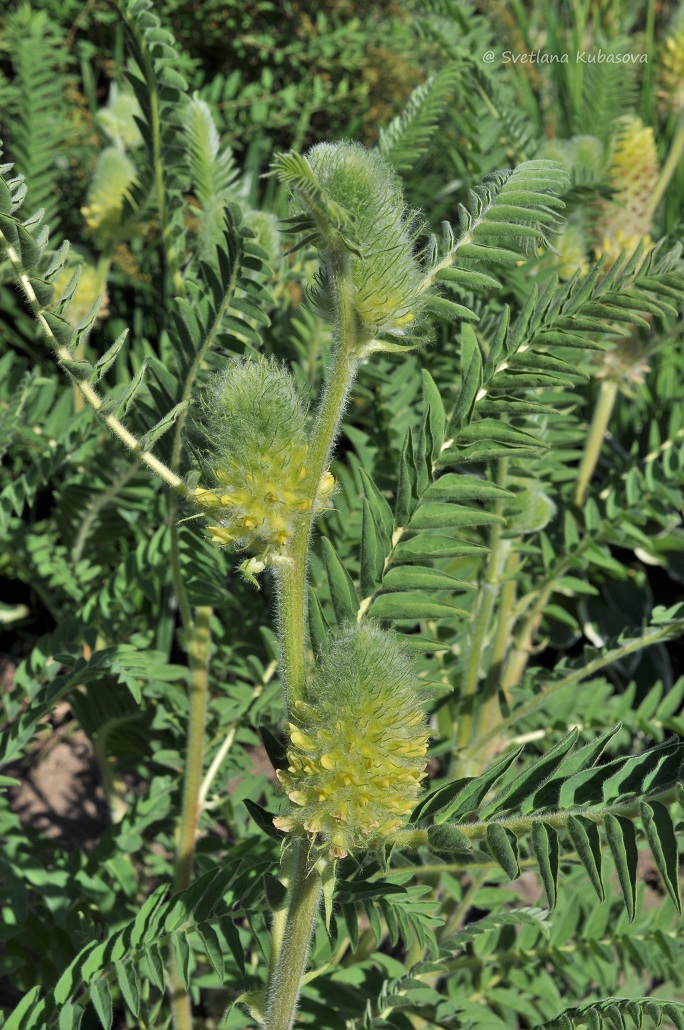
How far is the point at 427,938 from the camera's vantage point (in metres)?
0.83

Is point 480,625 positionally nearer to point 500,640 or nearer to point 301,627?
point 500,640

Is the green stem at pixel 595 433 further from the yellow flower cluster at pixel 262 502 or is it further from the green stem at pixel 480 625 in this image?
the yellow flower cluster at pixel 262 502

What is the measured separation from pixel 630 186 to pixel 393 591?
0.90m

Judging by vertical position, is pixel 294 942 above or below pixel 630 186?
below

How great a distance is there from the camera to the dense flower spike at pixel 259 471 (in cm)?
62

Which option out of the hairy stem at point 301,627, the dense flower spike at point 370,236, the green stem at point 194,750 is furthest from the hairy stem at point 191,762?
the dense flower spike at point 370,236

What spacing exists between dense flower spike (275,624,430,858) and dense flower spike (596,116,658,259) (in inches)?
38.3

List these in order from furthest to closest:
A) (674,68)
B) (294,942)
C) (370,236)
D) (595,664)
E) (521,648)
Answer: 1. (674,68)
2. (521,648)
3. (595,664)
4. (294,942)
5. (370,236)

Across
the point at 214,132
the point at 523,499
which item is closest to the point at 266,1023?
the point at 523,499

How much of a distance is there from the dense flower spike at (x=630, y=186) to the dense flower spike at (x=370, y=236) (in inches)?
34.4

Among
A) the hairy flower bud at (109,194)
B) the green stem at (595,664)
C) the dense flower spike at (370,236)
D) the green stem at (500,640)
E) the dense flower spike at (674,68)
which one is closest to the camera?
the dense flower spike at (370,236)

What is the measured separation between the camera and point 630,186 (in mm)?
1394

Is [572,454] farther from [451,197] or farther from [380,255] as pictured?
[451,197]

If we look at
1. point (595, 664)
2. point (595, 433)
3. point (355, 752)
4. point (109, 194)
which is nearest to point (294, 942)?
point (355, 752)
